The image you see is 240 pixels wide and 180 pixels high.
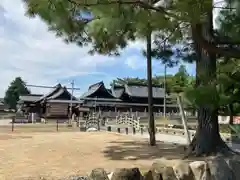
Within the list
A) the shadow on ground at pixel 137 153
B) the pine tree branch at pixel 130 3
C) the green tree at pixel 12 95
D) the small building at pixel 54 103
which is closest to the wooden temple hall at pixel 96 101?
the small building at pixel 54 103

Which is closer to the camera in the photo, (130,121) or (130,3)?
(130,3)

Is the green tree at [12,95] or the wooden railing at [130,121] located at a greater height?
the green tree at [12,95]

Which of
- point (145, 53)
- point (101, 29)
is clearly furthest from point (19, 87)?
point (101, 29)

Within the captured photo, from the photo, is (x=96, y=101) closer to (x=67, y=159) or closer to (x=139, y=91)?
(x=139, y=91)

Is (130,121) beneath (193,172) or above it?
above

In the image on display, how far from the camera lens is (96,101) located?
32875mm

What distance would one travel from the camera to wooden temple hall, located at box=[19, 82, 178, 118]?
33594mm

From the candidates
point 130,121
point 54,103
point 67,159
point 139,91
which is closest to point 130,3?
point 67,159

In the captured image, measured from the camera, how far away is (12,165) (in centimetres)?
695

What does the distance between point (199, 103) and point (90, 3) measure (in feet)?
5.98

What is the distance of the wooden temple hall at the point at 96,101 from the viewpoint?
110ft

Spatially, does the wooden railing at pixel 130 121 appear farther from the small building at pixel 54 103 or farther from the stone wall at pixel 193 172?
the stone wall at pixel 193 172

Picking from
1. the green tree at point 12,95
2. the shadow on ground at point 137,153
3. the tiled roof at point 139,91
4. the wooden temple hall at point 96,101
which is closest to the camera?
the shadow on ground at point 137,153

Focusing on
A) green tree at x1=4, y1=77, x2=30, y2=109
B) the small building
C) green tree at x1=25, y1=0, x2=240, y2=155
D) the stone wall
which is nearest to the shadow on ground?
the stone wall
